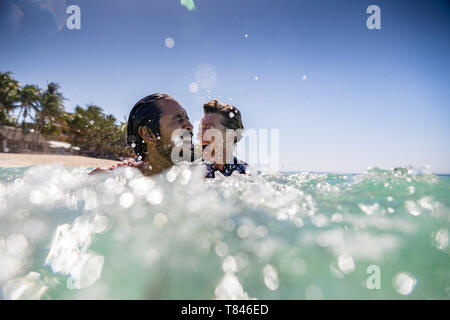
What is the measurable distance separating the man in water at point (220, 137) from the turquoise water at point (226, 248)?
211cm

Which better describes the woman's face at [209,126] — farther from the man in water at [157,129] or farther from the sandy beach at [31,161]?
the sandy beach at [31,161]

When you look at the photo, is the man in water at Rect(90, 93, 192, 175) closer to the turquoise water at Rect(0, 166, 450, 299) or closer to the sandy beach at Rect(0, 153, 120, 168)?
the turquoise water at Rect(0, 166, 450, 299)

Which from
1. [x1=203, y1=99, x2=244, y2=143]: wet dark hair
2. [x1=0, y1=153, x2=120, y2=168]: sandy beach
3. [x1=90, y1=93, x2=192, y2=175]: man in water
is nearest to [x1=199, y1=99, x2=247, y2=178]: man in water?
[x1=203, y1=99, x2=244, y2=143]: wet dark hair

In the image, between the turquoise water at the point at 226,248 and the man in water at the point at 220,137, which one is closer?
the turquoise water at the point at 226,248

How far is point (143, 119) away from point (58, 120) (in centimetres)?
4452

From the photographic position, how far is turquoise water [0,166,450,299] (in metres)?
1.30

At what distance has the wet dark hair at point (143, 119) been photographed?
3.60 m

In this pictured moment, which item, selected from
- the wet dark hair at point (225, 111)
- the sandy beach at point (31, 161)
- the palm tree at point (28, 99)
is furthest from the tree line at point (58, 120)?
the wet dark hair at point (225, 111)

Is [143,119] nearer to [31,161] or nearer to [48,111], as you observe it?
[31,161]

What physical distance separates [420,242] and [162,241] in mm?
1692

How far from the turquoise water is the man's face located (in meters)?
1.36

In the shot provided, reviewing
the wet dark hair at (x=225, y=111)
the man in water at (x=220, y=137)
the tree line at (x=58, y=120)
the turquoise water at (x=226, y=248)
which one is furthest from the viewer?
the tree line at (x=58, y=120)
